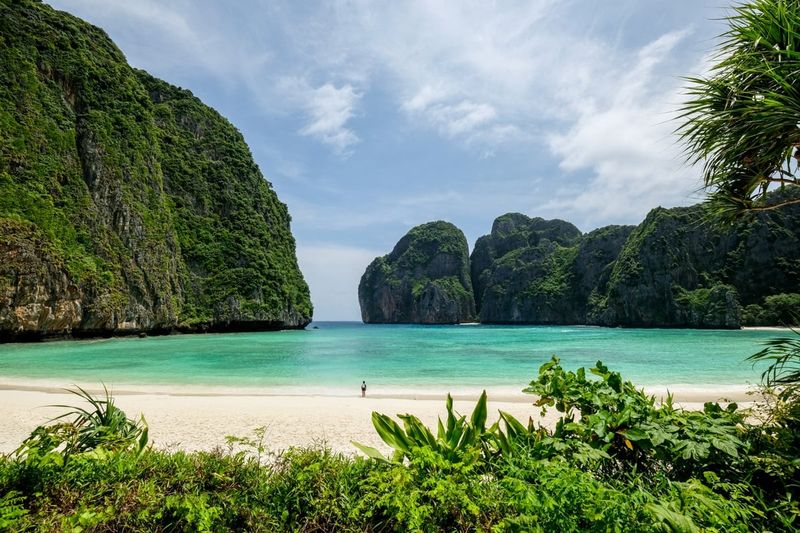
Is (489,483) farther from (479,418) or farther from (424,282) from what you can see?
(424,282)

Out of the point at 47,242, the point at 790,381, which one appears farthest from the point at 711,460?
the point at 47,242

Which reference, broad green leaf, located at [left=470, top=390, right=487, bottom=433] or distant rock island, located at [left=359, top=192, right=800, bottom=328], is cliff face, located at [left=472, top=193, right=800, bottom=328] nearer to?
distant rock island, located at [left=359, top=192, right=800, bottom=328]

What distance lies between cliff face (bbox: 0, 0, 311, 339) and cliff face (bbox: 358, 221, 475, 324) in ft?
277

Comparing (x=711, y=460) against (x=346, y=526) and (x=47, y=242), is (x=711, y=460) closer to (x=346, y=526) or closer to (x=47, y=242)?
(x=346, y=526)

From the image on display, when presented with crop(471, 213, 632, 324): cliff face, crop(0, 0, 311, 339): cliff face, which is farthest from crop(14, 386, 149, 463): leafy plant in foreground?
crop(471, 213, 632, 324): cliff face

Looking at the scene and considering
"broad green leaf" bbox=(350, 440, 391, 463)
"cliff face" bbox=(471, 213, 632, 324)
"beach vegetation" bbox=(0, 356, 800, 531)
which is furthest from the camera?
"cliff face" bbox=(471, 213, 632, 324)

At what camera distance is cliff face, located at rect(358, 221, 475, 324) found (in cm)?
16300

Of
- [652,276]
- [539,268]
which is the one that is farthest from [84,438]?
[539,268]

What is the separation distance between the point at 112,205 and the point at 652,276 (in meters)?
117

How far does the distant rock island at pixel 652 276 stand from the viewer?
8550 centimetres

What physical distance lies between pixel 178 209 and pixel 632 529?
85646 millimetres

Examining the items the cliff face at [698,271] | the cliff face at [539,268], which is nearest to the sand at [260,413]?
the cliff face at [698,271]

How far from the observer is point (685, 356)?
28469mm

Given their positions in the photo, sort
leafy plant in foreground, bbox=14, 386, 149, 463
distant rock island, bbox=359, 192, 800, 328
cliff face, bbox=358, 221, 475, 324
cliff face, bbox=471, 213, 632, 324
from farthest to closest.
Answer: cliff face, bbox=358, 221, 475, 324 < cliff face, bbox=471, 213, 632, 324 < distant rock island, bbox=359, 192, 800, 328 < leafy plant in foreground, bbox=14, 386, 149, 463
